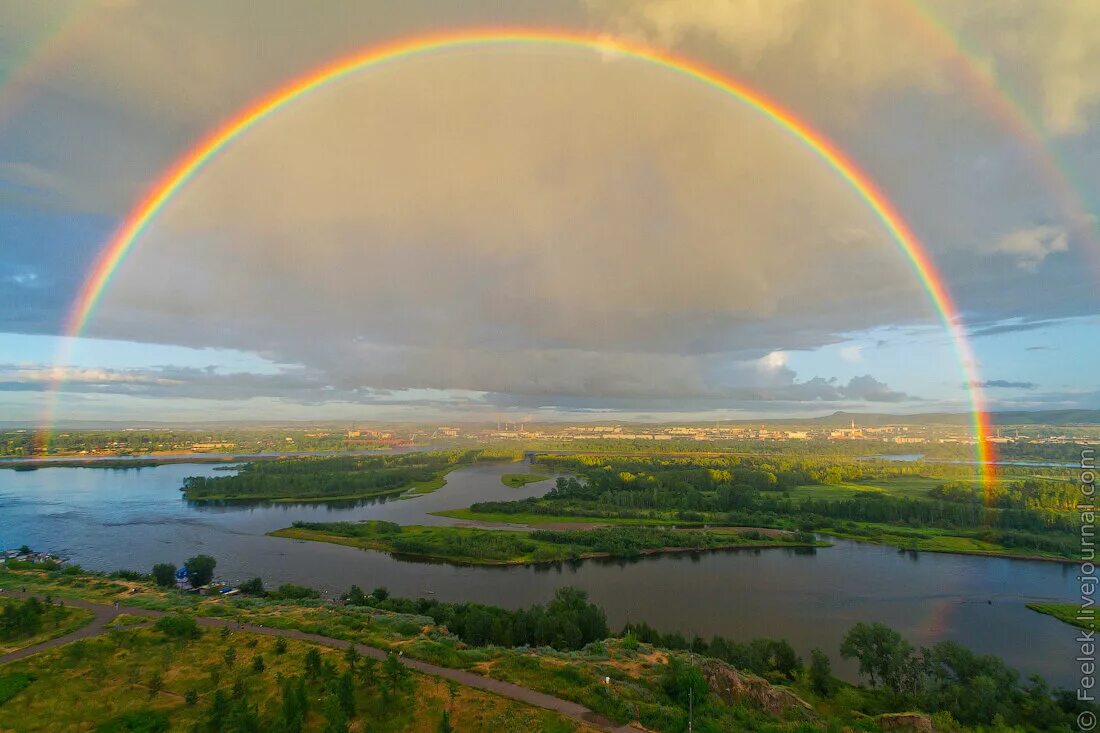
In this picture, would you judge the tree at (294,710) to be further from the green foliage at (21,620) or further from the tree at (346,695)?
the green foliage at (21,620)

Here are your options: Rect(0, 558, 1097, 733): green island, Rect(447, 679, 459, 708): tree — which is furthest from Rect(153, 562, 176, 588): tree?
Rect(447, 679, 459, 708): tree

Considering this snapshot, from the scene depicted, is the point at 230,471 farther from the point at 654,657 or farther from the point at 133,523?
the point at 654,657

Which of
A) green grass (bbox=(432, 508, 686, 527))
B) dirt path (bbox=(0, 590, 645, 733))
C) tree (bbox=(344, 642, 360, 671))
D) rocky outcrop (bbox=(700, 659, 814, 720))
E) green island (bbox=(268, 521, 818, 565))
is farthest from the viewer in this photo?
green grass (bbox=(432, 508, 686, 527))

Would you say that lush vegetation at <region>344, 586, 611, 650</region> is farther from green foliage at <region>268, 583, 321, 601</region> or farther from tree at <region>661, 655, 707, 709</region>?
tree at <region>661, 655, 707, 709</region>

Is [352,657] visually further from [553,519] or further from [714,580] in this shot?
[553,519]

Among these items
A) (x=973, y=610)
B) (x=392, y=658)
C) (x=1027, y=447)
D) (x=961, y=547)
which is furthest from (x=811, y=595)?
(x=1027, y=447)

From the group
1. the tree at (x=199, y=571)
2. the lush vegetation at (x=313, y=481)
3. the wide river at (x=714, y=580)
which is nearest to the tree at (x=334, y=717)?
the wide river at (x=714, y=580)
